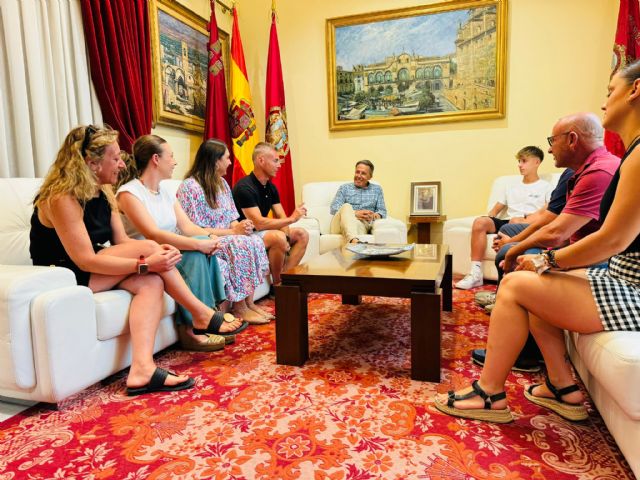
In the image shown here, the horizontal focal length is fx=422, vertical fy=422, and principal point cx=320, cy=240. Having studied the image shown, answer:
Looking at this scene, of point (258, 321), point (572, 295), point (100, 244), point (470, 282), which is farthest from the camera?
point (470, 282)

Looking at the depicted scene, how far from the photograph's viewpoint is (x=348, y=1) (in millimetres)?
4223

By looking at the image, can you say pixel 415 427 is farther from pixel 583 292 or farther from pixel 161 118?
pixel 161 118

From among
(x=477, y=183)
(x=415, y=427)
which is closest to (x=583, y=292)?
(x=415, y=427)

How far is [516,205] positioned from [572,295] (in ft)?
8.09

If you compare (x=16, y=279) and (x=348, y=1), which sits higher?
(x=348, y=1)

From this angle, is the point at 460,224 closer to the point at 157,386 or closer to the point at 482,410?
the point at 482,410

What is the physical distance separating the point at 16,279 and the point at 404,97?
3638mm

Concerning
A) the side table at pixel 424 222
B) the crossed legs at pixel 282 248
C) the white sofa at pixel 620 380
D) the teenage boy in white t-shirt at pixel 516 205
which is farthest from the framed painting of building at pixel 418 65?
the white sofa at pixel 620 380

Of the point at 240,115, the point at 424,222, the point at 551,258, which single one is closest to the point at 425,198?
the point at 424,222

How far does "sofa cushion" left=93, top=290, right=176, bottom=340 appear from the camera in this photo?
1590mm

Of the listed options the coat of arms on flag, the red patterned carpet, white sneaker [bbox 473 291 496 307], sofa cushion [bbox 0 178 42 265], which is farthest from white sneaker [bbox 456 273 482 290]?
sofa cushion [bbox 0 178 42 265]

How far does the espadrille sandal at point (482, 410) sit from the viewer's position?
135 cm

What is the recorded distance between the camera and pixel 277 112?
429 cm

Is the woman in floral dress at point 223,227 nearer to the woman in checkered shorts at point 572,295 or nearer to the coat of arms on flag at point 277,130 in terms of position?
the woman in checkered shorts at point 572,295
